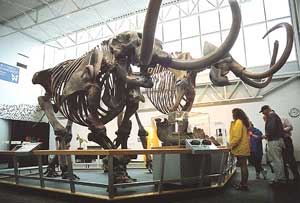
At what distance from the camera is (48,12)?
15.8 m

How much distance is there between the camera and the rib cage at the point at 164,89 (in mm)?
7438

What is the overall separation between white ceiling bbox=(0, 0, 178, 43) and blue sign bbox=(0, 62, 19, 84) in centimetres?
193

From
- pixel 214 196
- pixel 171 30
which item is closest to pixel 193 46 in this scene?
pixel 171 30

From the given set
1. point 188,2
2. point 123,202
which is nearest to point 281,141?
point 123,202

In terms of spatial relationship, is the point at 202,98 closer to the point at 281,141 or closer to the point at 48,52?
the point at 281,141

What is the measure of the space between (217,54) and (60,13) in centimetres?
1411

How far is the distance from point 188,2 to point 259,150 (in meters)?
11.1

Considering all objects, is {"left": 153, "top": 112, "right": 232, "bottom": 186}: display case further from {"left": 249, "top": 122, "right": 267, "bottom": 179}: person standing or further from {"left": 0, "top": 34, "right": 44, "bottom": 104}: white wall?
{"left": 0, "top": 34, "right": 44, "bottom": 104}: white wall

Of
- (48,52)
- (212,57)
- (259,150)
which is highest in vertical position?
(48,52)

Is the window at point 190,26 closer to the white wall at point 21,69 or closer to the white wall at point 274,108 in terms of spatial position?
the white wall at point 274,108

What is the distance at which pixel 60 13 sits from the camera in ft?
51.2

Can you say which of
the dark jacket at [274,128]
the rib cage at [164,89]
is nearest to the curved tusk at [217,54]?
the dark jacket at [274,128]

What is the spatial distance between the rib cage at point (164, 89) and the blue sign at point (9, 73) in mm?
12762

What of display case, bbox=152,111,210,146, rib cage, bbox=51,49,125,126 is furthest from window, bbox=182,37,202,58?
rib cage, bbox=51,49,125,126
